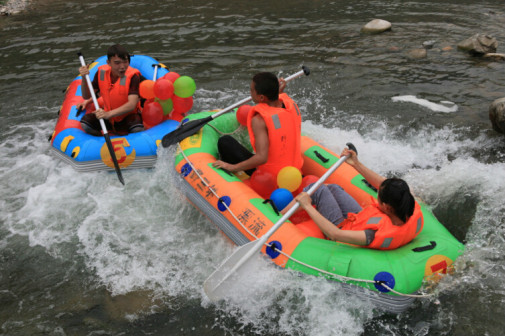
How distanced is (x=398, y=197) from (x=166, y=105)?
3.43 meters

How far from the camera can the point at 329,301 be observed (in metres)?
3.74

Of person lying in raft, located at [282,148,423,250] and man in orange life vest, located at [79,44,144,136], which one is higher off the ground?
man in orange life vest, located at [79,44,144,136]

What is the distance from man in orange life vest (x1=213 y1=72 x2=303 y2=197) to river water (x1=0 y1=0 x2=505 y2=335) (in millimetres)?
923

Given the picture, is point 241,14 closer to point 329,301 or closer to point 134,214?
point 134,214

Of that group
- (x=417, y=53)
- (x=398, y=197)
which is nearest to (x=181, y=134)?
(x=398, y=197)

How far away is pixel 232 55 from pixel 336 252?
6.34 metres

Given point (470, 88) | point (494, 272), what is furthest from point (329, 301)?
point (470, 88)

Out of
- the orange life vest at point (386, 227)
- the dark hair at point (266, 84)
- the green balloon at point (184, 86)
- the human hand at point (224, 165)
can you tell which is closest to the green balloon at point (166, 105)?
the green balloon at point (184, 86)

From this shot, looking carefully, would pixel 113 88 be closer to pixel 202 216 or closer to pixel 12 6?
pixel 202 216

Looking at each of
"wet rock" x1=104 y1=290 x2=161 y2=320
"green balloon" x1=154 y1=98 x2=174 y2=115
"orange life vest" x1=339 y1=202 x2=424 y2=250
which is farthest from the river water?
"green balloon" x1=154 y1=98 x2=174 y2=115

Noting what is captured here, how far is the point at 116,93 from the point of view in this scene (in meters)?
5.57

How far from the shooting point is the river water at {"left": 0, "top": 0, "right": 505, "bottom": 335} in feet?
12.7

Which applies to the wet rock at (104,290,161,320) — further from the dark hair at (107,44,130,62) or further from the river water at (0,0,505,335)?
the dark hair at (107,44,130,62)

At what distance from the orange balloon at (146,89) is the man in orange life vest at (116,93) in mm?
82
